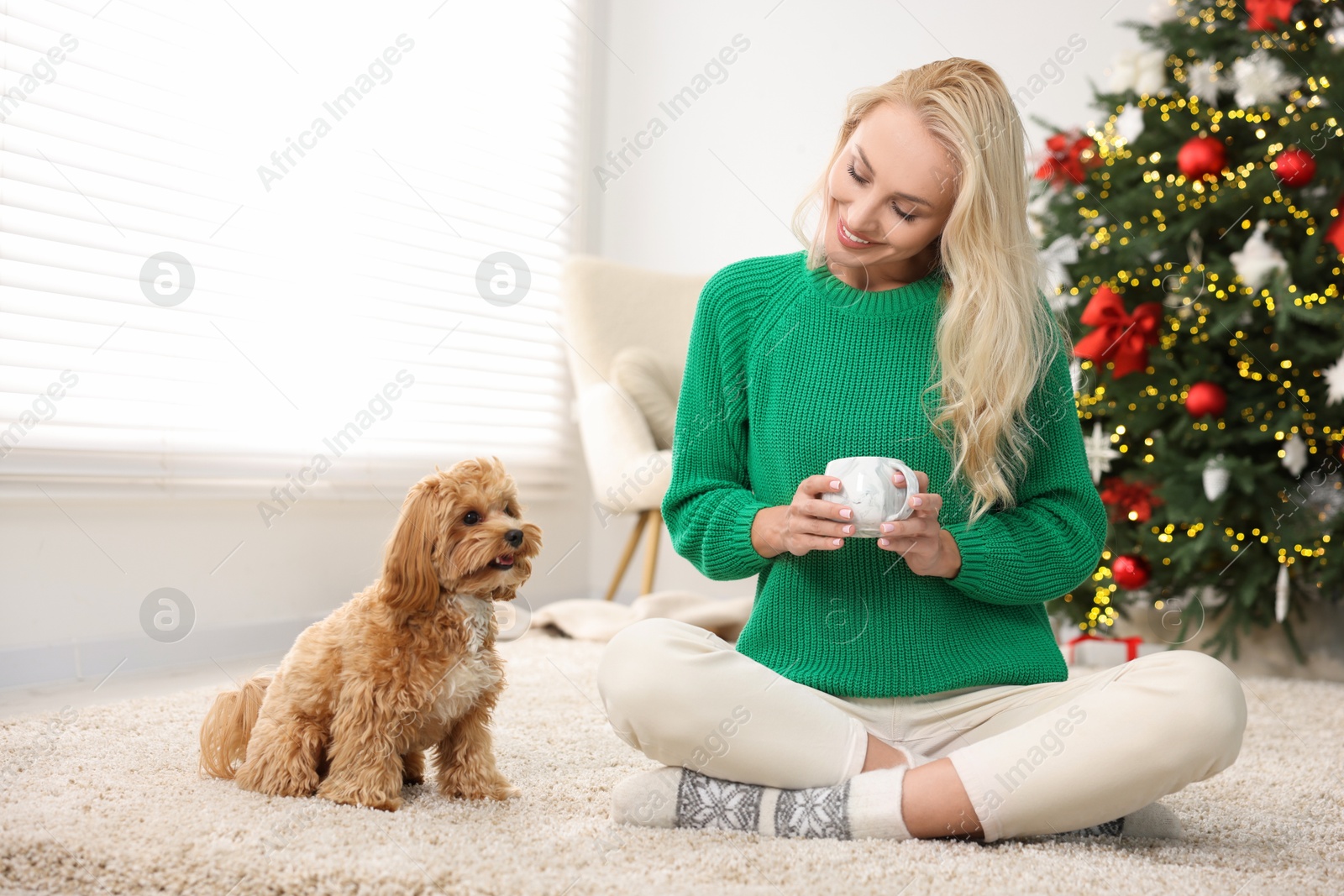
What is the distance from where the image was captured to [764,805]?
1.07m

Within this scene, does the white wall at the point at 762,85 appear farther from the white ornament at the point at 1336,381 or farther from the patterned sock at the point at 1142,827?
the patterned sock at the point at 1142,827

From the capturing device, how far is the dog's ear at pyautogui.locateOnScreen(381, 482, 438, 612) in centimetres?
112

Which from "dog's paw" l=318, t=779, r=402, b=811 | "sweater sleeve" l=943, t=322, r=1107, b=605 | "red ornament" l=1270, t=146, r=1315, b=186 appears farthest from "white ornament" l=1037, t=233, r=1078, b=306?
"dog's paw" l=318, t=779, r=402, b=811

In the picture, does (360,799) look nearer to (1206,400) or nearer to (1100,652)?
(1100,652)

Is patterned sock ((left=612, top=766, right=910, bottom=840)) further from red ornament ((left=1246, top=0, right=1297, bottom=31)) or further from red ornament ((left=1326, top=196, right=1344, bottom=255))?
red ornament ((left=1246, top=0, right=1297, bottom=31))

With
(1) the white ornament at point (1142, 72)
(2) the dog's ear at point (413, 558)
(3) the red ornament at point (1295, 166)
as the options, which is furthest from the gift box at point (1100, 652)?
(2) the dog's ear at point (413, 558)

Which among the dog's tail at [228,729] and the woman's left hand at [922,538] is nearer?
the woman's left hand at [922,538]

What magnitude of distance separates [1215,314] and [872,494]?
1.77m

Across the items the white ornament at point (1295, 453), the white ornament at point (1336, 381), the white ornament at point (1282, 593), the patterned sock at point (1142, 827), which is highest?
the white ornament at point (1336, 381)

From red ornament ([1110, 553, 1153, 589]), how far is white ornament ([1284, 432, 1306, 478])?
381mm

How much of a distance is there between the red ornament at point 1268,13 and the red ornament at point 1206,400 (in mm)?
811

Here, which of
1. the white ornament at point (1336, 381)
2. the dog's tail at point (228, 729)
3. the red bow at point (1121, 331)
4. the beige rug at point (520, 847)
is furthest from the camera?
the red bow at point (1121, 331)

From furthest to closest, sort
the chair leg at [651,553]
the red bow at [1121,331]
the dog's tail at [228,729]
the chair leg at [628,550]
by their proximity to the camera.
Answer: the chair leg at [628,550], the chair leg at [651,553], the red bow at [1121,331], the dog's tail at [228,729]

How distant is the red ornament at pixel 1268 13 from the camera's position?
7.70 ft
